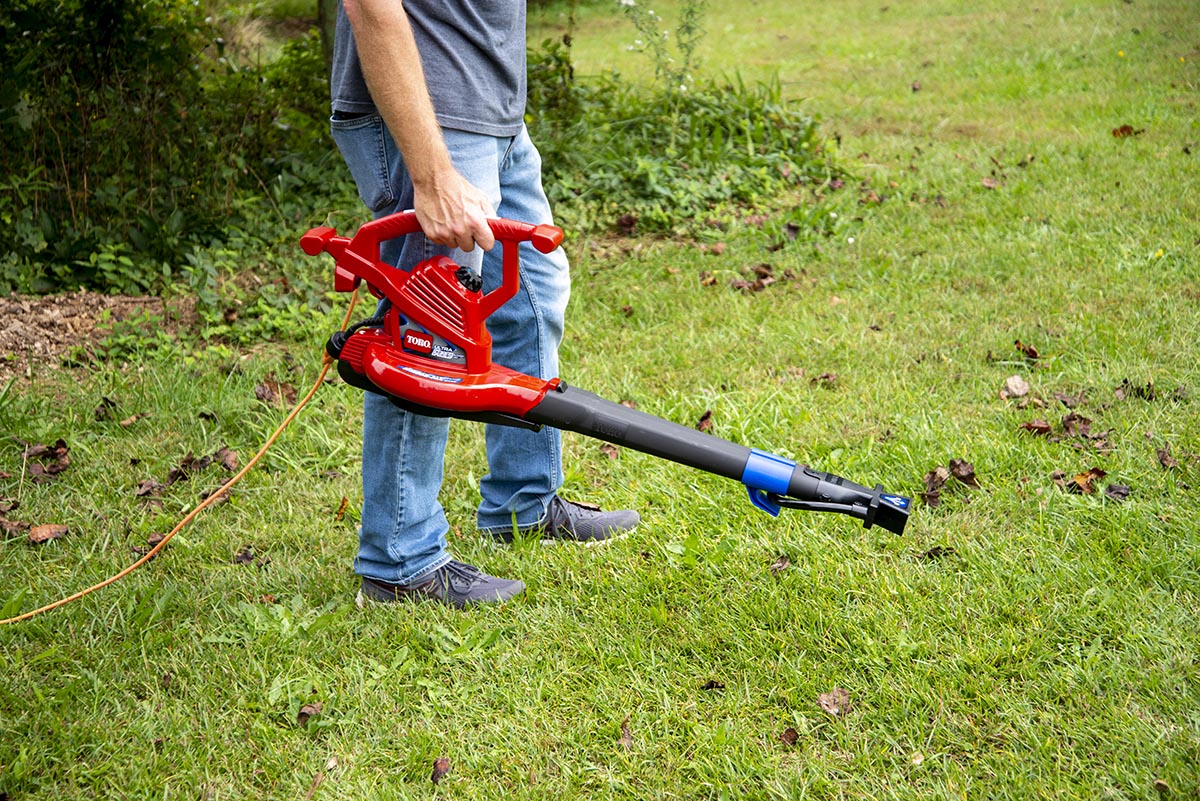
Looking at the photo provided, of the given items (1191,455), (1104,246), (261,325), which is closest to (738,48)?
(1104,246)

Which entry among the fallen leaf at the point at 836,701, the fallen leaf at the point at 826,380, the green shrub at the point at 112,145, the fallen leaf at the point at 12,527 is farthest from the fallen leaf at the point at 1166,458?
the green shrub at the point at 112,145

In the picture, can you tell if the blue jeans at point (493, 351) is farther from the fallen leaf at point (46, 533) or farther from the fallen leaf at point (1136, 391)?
the fallen leaf at point (1136, 391)

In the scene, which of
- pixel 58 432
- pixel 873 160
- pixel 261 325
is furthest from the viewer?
pixel 873 160

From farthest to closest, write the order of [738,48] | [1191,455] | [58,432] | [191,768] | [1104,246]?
[738,48] < [1104,246] < [58,432] < [1191,455] < [191,768]

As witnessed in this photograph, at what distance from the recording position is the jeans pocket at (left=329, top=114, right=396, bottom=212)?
7.38 ft

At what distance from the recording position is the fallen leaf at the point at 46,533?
2994 millimetres

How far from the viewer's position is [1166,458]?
117 inches

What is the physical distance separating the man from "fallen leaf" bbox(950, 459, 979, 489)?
1009mm

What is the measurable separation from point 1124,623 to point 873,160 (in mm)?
4411

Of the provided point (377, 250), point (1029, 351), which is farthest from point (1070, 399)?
point (377, 250)

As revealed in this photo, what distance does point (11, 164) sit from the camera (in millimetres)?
4578

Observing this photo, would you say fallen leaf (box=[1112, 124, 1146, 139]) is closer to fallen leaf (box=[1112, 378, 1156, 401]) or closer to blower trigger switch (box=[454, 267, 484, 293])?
fallen leaf (box=[1112, 378, 1156, 401])

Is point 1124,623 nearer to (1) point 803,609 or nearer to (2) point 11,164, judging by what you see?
(1) point 803,609

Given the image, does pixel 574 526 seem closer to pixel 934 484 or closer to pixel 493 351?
pixel 493 351
